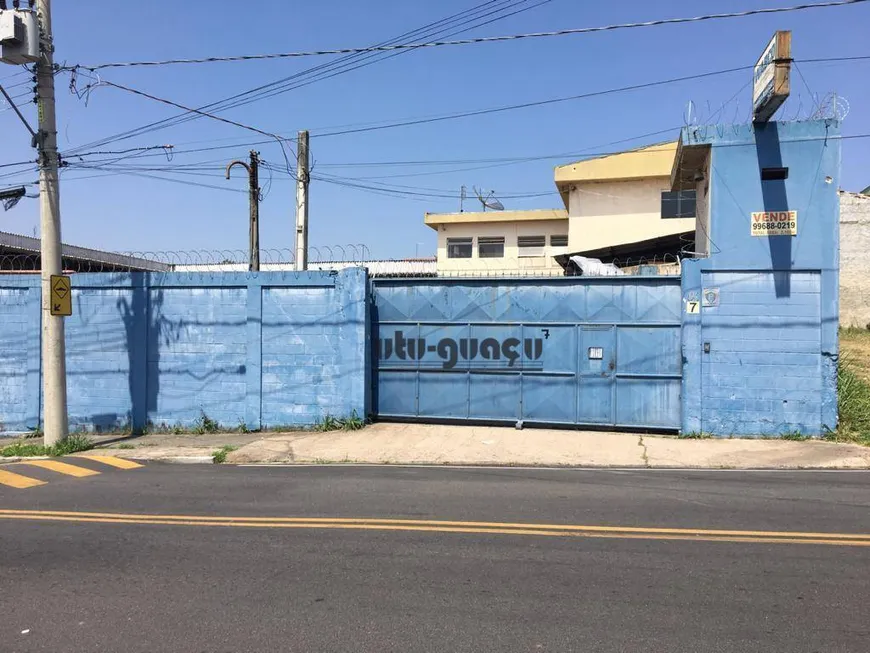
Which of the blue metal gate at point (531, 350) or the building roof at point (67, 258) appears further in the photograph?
the building roof at point (67, 258)

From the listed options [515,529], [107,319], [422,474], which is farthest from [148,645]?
[107,319]

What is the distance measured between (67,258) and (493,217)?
17.4 metres

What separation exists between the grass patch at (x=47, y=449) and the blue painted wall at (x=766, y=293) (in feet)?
37.8

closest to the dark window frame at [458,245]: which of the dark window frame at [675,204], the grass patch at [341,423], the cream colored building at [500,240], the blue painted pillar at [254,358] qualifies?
the cream colored building at [500,240]

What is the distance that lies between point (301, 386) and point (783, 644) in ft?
36.1

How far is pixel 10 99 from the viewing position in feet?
36.6

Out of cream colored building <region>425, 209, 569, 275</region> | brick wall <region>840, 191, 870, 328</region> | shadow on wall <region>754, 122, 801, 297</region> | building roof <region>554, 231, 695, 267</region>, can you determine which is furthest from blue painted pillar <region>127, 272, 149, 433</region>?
brick wall <region>840, 191, 870, 328</region>

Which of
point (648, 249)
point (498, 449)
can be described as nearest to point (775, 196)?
point (648, 249)

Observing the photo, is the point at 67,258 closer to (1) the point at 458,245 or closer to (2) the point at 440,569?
(1) the point at 458,245

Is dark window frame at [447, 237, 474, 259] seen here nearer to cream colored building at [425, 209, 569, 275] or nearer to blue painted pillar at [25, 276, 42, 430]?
cream colored building at [425, 209, 569, 275]

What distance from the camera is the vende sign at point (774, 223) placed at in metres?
12.2

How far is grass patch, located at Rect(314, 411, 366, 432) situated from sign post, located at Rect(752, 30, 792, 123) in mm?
9652

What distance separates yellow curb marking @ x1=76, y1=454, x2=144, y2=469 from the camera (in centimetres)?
1077

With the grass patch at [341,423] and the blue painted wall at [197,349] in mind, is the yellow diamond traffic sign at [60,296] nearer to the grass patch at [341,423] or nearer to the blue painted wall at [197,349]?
the blue painted wall at [197,349]
